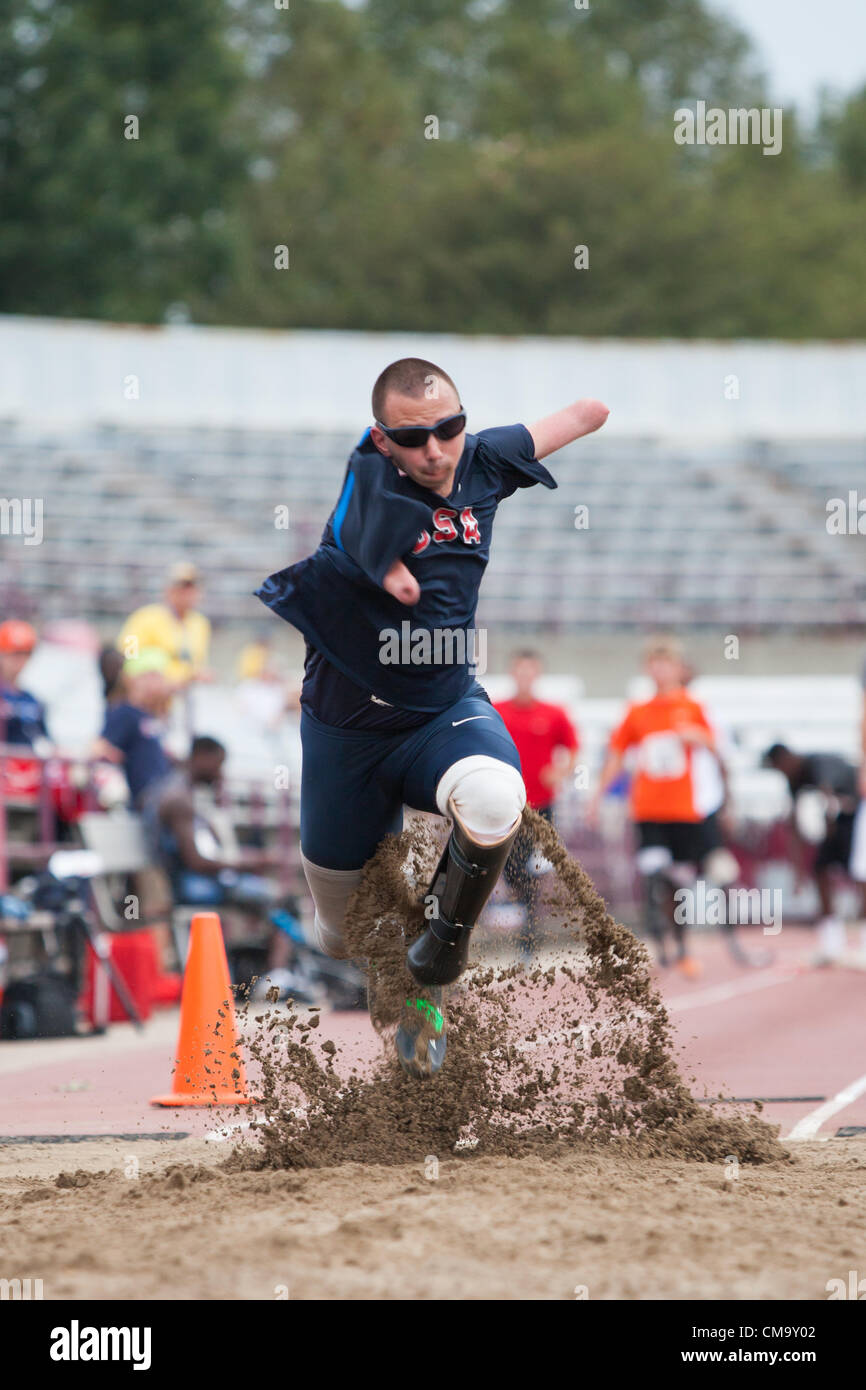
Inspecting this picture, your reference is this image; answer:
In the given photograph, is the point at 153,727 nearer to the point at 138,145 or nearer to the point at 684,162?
the point at 138,145

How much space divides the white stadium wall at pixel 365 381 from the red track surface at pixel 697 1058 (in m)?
18.0

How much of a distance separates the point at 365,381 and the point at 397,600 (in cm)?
2606

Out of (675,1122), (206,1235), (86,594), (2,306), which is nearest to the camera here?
(206,1235)

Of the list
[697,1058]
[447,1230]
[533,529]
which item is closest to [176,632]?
[697,1058]

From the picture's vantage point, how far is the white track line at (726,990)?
11.6m

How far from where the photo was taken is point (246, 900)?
37.4 feet

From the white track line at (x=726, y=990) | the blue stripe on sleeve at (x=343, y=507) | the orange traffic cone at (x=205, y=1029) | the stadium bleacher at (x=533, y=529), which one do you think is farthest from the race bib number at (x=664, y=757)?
the stadium bleacher at (x=533, y=529)

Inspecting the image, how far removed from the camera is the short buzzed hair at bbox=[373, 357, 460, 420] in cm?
516

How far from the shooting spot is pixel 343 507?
206 inches

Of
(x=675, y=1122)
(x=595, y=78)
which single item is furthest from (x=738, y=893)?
(x=595, y=78)

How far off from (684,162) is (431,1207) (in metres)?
56.9

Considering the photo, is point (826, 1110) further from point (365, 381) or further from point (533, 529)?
point (365, 381)

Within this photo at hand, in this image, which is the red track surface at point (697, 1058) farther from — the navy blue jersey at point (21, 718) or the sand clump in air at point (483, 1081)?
the navy blue jersey at point (21, 718)

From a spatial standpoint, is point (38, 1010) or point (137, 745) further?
point (137, 745)
